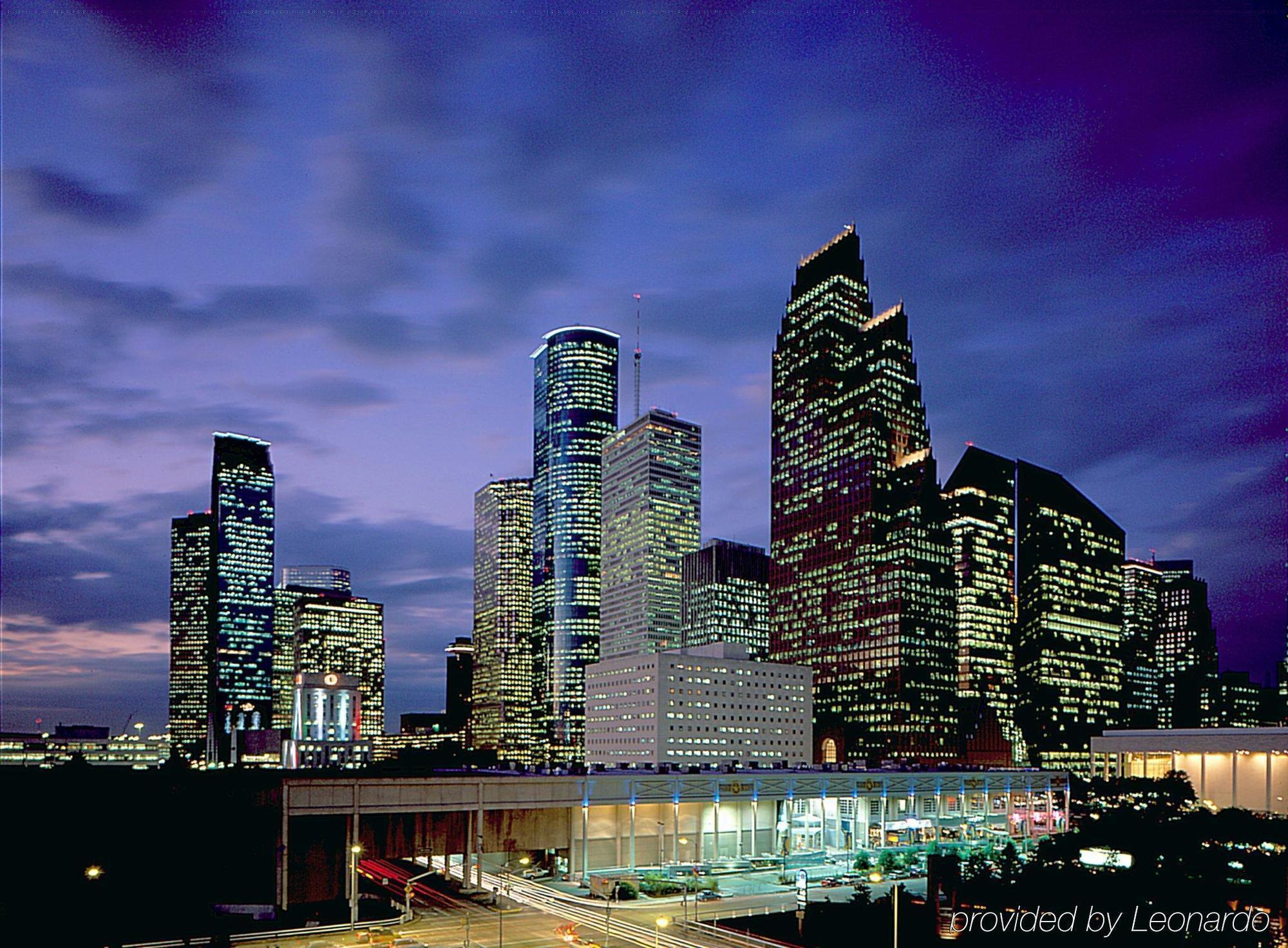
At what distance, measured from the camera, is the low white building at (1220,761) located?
6260 inches

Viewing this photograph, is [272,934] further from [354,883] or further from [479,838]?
[479,838]

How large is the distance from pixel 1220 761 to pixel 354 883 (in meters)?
140

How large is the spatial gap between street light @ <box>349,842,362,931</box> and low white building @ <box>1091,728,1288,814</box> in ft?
402

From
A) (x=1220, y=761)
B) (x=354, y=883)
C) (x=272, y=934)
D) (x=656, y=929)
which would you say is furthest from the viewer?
(x=1220, y=761)

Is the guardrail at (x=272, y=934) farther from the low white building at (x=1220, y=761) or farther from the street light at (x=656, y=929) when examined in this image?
the low white building at (x=1220, y=761)

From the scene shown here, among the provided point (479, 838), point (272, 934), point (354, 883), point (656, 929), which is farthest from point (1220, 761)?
point (272, 934)

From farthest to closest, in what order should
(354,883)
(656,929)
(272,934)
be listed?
(354,883)
(656,929)
(272,934)

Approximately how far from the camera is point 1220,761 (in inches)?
6624

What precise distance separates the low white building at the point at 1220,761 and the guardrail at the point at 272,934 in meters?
124

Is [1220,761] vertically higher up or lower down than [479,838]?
lower down

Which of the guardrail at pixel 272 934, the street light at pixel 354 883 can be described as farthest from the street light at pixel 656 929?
the street light at pixel 354 883

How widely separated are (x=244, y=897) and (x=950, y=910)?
5245 cm

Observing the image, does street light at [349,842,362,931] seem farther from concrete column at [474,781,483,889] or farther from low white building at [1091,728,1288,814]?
low white building at [1091,728,1288,814]

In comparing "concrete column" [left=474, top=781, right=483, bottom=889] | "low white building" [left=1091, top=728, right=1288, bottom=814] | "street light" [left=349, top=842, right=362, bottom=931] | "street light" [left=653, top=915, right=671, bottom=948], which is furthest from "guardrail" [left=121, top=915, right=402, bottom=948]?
"low white building" [left=1091, top=728, right=1288, bottom=814]
